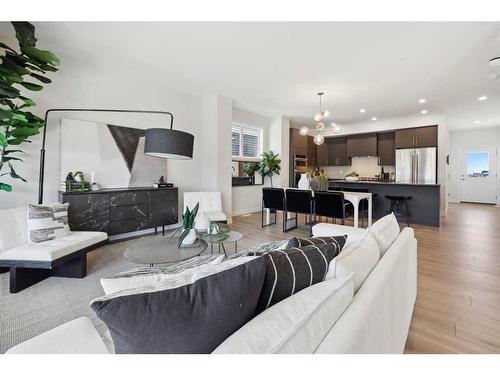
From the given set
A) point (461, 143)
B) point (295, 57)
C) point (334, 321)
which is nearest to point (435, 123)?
point (461, 143)

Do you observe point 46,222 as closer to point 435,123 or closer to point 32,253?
point 32,253

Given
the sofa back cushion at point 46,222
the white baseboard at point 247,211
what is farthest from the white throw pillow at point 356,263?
the white baseboard at point 247,211

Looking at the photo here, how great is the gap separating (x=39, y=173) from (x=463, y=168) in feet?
38.6

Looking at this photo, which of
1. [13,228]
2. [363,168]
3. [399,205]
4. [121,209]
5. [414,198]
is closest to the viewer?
[13,228]

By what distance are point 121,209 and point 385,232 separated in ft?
11.2

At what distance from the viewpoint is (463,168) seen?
27.9 feet

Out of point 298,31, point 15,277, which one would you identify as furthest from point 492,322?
point 15,277

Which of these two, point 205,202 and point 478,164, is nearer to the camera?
point 205,202

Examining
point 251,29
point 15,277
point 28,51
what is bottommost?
point 15,277

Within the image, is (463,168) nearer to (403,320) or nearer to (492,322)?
(492,322)

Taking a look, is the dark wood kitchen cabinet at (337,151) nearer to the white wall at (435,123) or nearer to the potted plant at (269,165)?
the white wall at (435,123)

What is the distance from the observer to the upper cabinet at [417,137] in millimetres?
6250

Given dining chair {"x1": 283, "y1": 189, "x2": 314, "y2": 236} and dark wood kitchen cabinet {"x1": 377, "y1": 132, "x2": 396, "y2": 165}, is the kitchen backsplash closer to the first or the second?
dark wood kitchen cabinet {"x1": 377, "y1": 132, "x2": 396, "y2": 165}

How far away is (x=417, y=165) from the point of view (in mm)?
6402
